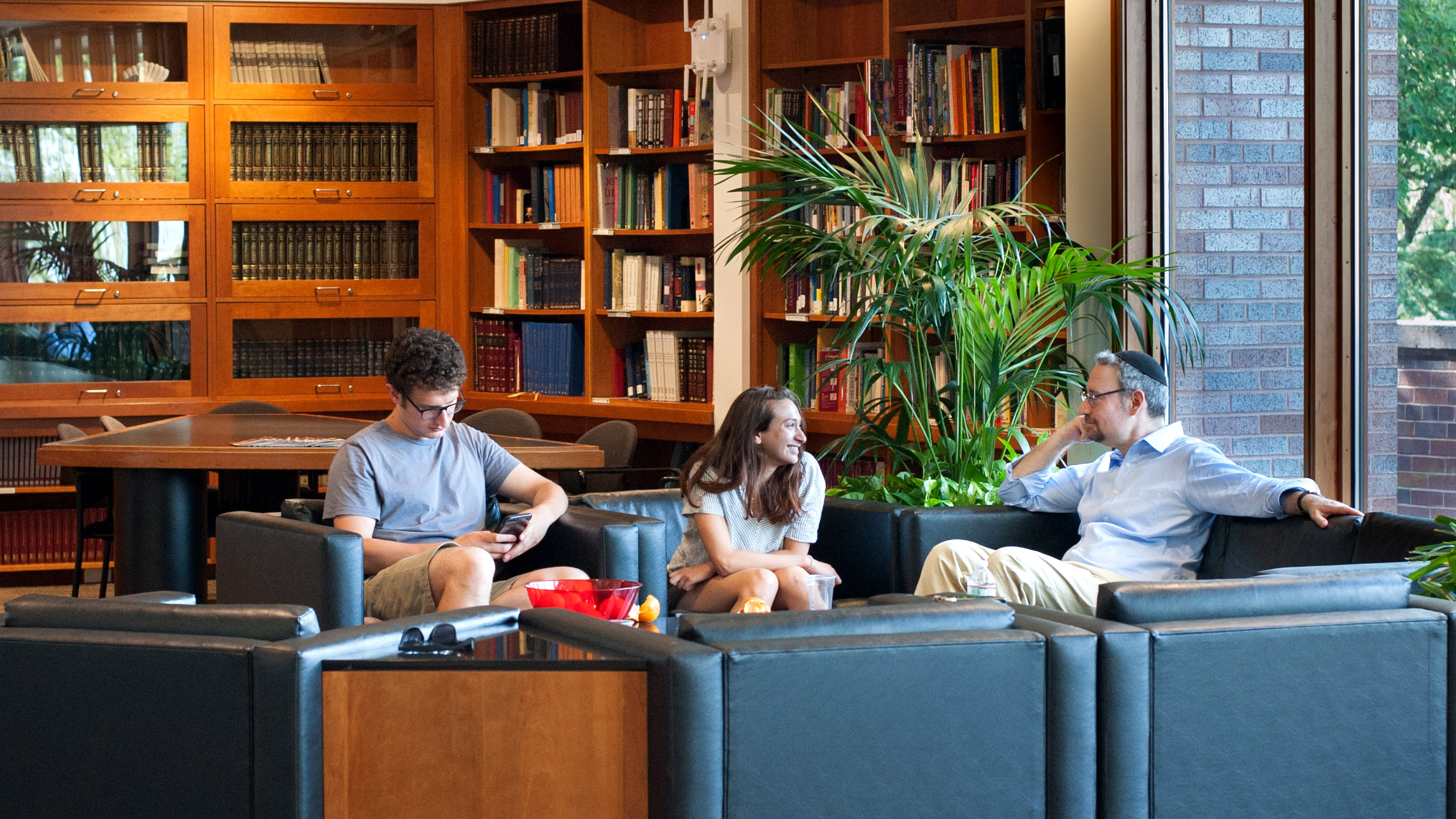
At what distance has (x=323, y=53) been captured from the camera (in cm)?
711

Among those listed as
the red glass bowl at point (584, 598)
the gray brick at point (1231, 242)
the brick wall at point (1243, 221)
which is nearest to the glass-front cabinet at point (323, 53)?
the brick wall at point (1243, 221)

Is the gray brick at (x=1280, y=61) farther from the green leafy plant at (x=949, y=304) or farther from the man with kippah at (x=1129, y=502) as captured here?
the man with kippah at (x=1129, y=502)

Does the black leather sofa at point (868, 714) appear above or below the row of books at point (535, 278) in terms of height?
below

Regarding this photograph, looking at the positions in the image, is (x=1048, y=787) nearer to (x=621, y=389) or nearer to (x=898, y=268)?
(x=898, y=268)

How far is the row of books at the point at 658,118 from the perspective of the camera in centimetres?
627

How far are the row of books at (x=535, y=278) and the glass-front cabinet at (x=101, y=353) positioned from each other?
1417mm

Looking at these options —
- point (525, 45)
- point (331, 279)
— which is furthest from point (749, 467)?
point (331, 279)

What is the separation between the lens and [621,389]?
6.83 meters

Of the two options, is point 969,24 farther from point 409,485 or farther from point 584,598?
point 584,598

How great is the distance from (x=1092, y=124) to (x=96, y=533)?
405 cm

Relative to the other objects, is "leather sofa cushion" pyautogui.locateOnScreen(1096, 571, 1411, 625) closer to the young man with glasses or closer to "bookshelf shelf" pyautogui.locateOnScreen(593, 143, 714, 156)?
the young man with glasses

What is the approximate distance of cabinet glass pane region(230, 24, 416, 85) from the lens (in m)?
7.02

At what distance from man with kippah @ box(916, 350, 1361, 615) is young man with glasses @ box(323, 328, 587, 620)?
1.10 m

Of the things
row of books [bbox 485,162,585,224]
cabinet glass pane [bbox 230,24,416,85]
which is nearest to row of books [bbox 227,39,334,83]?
cabinet glass pane [bbox 230,24,416,85]
